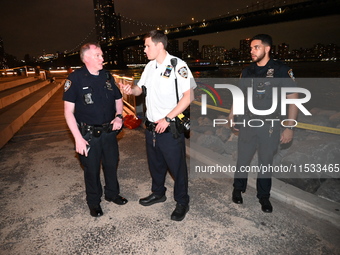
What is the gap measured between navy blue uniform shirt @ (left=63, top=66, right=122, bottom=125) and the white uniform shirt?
0.50 meters

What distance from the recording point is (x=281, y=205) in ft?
10.1

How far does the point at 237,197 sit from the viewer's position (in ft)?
10.5

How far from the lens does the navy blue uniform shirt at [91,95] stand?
271 cm

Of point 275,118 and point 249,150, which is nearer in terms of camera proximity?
point 275,118

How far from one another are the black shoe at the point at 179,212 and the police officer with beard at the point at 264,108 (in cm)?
74

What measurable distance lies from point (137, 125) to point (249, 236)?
477 cm

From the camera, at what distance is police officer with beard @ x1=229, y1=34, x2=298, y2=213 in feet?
9.47

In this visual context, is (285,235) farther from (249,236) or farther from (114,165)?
(114,165)

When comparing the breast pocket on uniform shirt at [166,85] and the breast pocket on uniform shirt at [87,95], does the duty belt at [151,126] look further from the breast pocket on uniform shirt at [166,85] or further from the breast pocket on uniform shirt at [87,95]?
the breast pocket on uniform shirt at [87,95]

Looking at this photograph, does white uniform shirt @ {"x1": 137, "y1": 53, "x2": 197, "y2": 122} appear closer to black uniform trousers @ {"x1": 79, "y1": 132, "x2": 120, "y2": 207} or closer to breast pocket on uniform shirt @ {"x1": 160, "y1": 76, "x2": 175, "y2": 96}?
breast pocket on uniform shirt @ {"x1": 160, "y1": 76, "x2": 175, "y2": 96}

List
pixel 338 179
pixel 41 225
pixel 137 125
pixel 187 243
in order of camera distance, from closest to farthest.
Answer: pixel 187 243 < pixel 41 225 < pixel 338 179 < pixel 137 125

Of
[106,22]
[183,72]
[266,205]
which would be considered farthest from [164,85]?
[106,22]

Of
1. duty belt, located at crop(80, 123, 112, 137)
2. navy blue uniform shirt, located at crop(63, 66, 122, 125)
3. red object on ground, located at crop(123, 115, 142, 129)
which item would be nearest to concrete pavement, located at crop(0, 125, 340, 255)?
duty belt, located at crop(80, 123, 112, 137)

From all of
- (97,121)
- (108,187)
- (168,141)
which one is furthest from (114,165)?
(168,141)
